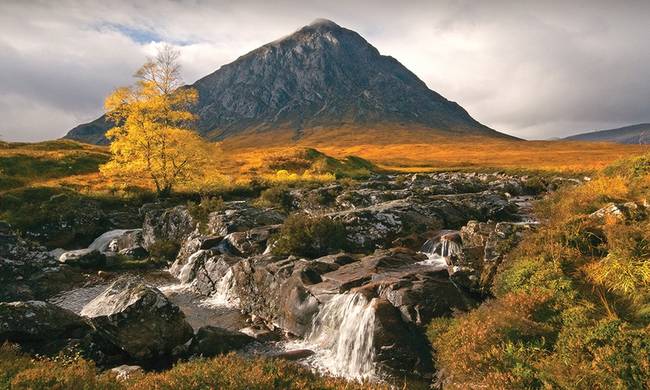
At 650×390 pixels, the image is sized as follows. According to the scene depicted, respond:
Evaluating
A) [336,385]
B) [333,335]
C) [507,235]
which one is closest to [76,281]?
[333,335]

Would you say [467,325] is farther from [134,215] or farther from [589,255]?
[134,215]

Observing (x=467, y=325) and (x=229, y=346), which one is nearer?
(x=467, y=325)

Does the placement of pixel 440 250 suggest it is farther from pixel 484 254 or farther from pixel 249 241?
pixel 249 241

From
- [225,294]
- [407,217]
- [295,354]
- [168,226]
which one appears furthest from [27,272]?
[407,217]

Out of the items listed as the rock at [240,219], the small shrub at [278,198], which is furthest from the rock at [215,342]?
the small shrub at [278,198]

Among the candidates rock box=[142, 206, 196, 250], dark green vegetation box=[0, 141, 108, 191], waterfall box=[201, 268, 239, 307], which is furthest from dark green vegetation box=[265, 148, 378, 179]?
waterfall box=[201, 268, 239, 307]

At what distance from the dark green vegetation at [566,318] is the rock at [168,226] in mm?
25448

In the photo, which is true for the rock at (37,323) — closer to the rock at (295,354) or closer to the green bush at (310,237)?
the rock at (295,354)

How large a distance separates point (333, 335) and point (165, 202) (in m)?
31.5

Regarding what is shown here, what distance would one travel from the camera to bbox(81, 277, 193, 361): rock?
1631 cm

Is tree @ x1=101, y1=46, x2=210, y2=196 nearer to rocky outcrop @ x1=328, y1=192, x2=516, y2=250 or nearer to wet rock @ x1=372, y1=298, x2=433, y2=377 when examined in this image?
rocky outcrop @ x1=328, y1=192, x2=516, y2=250

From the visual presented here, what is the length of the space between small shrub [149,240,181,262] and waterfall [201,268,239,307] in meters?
9.12

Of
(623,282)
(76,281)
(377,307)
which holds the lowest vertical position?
(76,281)

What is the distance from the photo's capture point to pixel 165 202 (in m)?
42.8
